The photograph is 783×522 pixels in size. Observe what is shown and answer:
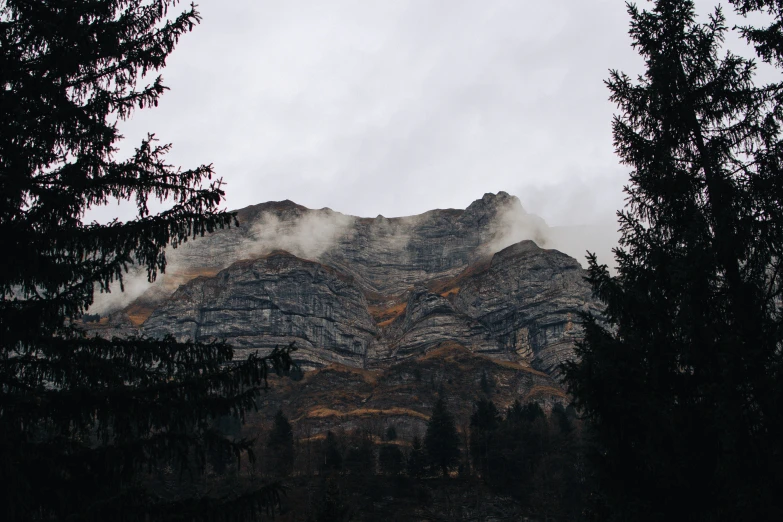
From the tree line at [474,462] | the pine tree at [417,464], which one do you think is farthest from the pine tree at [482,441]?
the pine tree at [417,464]

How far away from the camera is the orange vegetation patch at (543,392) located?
507ft

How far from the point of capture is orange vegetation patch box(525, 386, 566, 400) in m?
154

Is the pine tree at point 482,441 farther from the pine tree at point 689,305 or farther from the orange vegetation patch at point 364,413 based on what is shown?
the pine tree at point 689,305

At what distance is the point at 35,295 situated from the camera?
401 inches

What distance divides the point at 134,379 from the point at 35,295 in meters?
1.98

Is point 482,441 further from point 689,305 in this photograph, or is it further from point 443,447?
point 689,305

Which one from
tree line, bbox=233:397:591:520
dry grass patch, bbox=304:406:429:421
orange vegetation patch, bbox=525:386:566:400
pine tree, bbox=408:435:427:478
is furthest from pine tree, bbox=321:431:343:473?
orange vegetation patch, bbox=525:386:566:400

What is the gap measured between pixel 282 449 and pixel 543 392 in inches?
3240

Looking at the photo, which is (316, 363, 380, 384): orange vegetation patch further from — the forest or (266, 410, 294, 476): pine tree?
the forest

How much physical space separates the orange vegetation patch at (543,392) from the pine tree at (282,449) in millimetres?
74795

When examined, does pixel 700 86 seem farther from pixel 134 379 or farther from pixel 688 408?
pixel 134 379

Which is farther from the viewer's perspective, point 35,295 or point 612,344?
point 612,344

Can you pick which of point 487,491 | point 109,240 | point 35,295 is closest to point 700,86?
point 109,240

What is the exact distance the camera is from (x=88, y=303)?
10.5m
